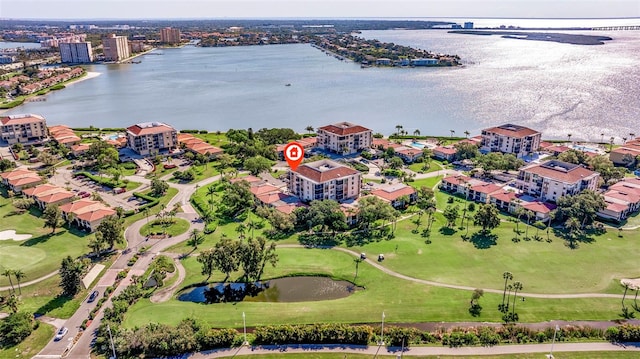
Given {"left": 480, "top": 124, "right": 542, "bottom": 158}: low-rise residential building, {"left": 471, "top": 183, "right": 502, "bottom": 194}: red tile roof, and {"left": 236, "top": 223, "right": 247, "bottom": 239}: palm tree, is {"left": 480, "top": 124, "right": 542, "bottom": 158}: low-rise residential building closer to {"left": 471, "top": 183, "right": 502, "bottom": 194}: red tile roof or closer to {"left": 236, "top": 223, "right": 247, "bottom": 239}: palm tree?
{"left": 471, "top": 183, "right": 502, "bottom": 194}: red tile roof

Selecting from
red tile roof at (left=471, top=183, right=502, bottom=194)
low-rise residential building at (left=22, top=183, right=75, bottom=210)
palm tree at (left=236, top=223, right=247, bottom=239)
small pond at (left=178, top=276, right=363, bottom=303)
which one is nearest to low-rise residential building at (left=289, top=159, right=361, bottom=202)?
palm tree at (left=236, top=223, right=247, bottom=239)

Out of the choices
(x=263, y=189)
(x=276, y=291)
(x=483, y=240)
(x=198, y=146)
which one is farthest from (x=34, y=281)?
(x=483, y=240)

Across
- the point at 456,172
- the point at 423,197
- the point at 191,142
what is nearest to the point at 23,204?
the point at 191,142

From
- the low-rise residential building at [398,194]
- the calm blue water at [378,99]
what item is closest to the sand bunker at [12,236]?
the low-rise residential building at [398,194]

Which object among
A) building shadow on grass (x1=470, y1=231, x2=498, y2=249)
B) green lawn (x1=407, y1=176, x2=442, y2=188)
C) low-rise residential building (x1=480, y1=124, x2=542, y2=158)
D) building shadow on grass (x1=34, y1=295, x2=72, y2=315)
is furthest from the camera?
low-rise residential building (x1=480, y1=124, x2=542, y2=158)

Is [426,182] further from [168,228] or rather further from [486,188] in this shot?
[168,228]

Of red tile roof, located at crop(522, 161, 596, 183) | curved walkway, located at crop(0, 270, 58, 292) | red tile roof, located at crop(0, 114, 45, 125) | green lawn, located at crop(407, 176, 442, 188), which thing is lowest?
curved walkway, located at crop(0, 270, 58, 292)

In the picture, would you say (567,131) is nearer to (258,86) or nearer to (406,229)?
(406,229)
